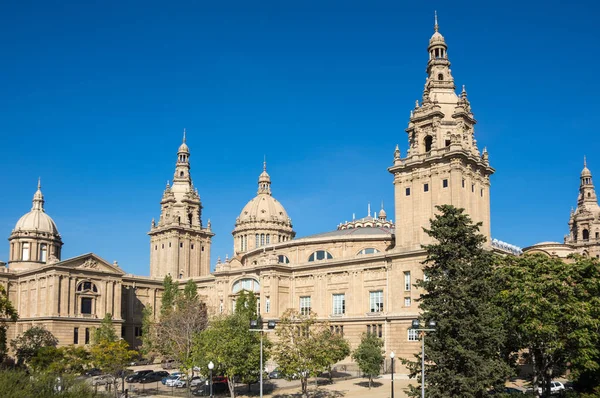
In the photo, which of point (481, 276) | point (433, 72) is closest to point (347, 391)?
point (481, 276)

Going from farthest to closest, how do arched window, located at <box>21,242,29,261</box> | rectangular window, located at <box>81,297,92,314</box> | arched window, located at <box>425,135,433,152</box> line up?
arched window, located at <box>21,242,29,261</box>, rectangular window, located at <box>81,297,92,314</box>, arched window, located at <box>425,135,433,152</box>

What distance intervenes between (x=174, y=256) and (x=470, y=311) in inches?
3305

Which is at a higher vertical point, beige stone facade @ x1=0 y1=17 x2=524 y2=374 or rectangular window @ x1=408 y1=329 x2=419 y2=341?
beige stone facade @ x1=0 y1=17 x2=524 y2=374

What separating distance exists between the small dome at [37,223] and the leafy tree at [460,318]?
87.4 m

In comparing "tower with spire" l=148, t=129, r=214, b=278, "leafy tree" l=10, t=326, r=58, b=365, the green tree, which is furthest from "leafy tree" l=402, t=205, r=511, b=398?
"tower with spire" l=148, t=129, r=214, b=278

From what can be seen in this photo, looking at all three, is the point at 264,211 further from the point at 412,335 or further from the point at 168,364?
the point at 412,335

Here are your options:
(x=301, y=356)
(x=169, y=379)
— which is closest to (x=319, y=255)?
(x=169, y=379)

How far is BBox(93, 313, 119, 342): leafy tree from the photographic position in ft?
288

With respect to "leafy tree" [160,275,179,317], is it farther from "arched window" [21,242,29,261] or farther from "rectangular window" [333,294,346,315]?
"rectangular window" [333,294,346,315]

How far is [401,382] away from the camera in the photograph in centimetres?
6450

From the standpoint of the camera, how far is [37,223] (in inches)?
4496

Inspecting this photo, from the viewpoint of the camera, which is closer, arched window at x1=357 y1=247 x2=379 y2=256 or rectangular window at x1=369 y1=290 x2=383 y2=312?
rectangular window at x1=369 y1=290 x2=383 y2=312

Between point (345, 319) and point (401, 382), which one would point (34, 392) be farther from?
point (345, 319)

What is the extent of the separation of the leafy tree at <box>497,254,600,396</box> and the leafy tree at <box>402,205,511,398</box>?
7.06ft
